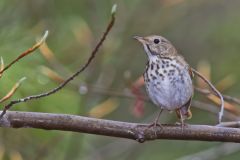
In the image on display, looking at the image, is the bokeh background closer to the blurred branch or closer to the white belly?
the white belly

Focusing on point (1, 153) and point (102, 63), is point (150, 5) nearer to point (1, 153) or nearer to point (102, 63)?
point (102, 63)

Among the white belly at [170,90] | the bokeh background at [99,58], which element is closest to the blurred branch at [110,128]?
the white belly at [170,90]

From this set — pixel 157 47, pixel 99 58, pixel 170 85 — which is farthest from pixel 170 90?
pixel 99 58

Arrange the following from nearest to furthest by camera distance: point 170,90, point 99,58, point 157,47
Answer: point 170,90 → point 157,47 → point 99,58

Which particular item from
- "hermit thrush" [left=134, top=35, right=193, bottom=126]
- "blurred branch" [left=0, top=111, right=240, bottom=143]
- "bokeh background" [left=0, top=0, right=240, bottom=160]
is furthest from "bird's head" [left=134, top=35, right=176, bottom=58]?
"blurred branch" [left=0, top=111, right=240, bottom=143]

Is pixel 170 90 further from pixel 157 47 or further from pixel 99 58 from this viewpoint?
pixel 99 58

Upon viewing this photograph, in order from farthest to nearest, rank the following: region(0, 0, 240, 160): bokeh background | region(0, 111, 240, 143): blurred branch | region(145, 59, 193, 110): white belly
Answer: region(0, 0, 240, 160): bokeh background
region(145, 59, 193, 110): white belly
region(0, 111, 240, 143): blurred branch

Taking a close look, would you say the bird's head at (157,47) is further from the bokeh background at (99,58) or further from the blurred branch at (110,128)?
the blurred branch at (110,128)
